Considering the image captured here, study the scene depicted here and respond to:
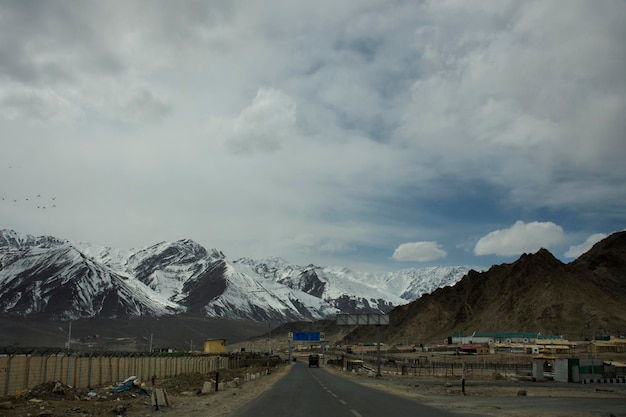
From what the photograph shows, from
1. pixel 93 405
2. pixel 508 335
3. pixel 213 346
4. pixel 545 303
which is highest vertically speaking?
pixel 545 303

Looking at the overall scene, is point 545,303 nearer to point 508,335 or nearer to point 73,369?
point 508,335

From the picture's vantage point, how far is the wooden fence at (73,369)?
3222 centimetres

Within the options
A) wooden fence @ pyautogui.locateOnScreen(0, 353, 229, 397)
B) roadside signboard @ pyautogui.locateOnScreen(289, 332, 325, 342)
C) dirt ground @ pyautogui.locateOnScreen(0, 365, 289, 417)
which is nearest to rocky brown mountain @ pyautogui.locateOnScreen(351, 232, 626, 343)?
roadside signboard @ pyautogui.locateOnScreen(289, 332, 325, 342)

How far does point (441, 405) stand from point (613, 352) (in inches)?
4007

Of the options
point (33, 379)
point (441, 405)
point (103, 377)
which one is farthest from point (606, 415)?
point (103, 377)

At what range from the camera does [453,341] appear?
166875 millimetres

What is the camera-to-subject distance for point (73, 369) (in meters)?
41.4

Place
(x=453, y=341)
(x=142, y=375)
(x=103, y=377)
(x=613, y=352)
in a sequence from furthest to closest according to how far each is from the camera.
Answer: (x=453, y=341) < (x=613, y=352) < (x=142, y=375) < (x=103, y=377)

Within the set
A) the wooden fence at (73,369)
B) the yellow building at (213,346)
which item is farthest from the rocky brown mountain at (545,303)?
the wooden fence at (73,369)

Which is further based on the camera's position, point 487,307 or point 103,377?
point 487,307

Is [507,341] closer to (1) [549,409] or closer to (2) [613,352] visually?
(2) [613,352]

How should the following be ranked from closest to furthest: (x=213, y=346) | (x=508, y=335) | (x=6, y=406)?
(x=6, y=406)
(x=508, y=335)
(x=213, y=346)

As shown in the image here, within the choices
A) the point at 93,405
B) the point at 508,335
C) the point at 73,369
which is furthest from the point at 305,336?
the point at 93,405

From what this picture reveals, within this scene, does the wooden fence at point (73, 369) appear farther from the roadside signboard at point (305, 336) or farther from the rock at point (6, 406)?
the roadside signboard at point (305, 336)
